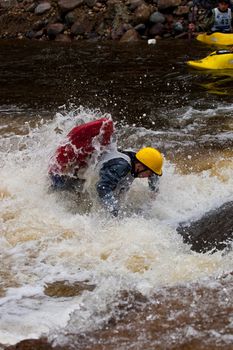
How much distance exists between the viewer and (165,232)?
5.76m

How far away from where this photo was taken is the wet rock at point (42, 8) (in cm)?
1747

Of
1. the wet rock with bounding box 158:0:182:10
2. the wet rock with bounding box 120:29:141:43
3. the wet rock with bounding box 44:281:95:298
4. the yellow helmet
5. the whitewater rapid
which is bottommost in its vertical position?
the wet rock with bounding box 44:281:95:298

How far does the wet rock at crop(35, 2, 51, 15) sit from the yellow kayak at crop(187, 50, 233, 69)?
672cm

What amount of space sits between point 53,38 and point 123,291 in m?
13.6

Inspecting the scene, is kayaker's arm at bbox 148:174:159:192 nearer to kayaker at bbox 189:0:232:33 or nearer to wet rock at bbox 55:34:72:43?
kayaker at bbox 189:0:232:33

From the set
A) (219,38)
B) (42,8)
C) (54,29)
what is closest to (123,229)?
(219,38)

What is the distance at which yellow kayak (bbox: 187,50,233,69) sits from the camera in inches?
482

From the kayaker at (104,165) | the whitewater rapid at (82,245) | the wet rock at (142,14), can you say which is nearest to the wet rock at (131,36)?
the wet rock at (142,14)

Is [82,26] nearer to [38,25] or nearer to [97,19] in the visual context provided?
[97,19]

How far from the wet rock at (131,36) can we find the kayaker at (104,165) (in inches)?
419

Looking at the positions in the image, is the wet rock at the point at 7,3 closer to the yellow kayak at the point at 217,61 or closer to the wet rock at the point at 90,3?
the wet rock at the point at 90,3

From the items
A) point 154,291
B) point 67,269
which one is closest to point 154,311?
point 154,291

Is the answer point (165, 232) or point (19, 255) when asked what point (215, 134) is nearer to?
point (165, 232)

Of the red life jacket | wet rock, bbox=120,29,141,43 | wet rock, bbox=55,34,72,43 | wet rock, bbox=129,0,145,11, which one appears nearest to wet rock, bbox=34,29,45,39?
wet rock, bbox=55,34,72,43
